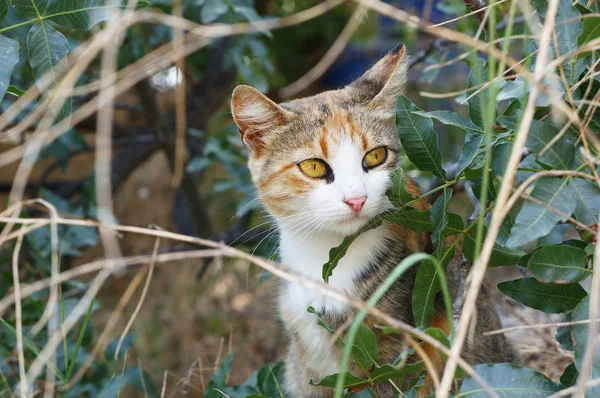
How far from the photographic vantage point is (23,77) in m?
3.63

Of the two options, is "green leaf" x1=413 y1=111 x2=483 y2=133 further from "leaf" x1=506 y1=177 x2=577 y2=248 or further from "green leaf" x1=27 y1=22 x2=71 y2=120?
"green leaf" x1=27 y1=22 x2=71 y2=120

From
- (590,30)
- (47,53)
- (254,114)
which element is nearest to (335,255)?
(254,114)

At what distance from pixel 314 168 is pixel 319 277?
1.15 ft

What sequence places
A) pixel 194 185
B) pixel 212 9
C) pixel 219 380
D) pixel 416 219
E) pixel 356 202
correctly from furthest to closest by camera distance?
1. pixel 194 185
2. pixel 212 9
3. pixel 219 380
4. pixel 356 202
5. pixel 416 219

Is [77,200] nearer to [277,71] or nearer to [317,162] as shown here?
[317,162]

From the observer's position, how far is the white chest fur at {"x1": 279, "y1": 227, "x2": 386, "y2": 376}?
2.08 m

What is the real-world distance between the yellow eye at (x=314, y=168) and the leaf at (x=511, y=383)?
2.90ft

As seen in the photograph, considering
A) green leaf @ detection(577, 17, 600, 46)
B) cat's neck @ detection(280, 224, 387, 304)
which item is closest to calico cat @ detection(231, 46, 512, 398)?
cat's neck @ detection(280, 224, 387, 304)

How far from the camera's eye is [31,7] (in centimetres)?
172

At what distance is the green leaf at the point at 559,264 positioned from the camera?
4.50 feet

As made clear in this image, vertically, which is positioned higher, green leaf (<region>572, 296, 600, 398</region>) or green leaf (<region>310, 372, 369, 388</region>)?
green leaf (<region>572, 296, 600, 398</region>)

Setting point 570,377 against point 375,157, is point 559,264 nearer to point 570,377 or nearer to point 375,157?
point 570,377

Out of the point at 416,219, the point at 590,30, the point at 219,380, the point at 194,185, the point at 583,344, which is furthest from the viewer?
the point at 194,185

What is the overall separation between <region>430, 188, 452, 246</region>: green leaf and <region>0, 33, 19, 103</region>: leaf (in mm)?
1096
